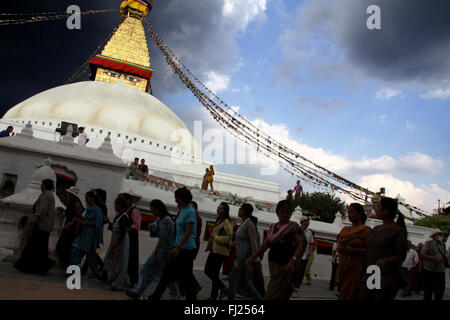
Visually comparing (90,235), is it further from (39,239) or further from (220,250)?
(220,250)

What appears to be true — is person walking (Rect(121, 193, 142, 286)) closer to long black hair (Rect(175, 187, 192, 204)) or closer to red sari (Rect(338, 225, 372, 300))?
long black hair (Rect(175, 187, 192, 204))

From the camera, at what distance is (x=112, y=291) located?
202 inches

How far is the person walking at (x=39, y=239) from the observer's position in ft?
17.5

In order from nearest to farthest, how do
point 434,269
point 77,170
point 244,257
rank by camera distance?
point 244,257
point 434,269
point 77,170

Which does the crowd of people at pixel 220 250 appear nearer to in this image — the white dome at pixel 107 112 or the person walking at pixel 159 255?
the person walking at pixel 159 255

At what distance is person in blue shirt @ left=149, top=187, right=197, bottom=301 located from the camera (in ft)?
14.1

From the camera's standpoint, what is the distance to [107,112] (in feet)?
82.9

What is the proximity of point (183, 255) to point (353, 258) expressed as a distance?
6.10 feet

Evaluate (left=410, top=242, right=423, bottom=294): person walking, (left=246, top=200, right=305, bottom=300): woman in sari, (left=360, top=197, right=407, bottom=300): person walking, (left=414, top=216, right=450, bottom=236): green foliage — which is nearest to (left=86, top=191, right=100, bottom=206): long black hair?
(left=246, top=200, right=305, bottom=300): woman in sari

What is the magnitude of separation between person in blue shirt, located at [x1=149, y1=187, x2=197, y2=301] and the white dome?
20.8 meters

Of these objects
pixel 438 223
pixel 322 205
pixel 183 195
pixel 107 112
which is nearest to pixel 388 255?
pixel 183 195

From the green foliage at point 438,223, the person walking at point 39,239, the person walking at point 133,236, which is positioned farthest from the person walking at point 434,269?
the green foliage at point 438,223
